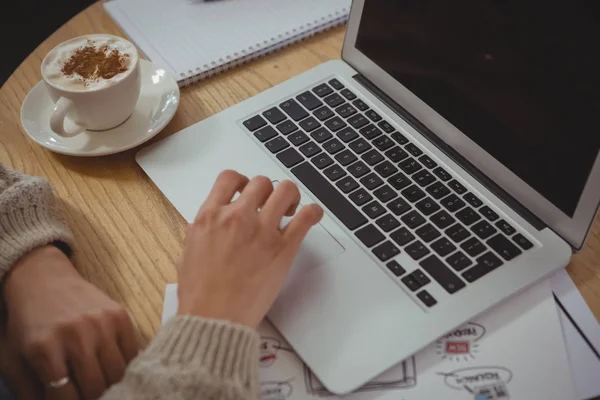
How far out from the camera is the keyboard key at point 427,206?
2.16 ft

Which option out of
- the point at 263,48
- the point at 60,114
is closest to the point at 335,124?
the point at 263,48

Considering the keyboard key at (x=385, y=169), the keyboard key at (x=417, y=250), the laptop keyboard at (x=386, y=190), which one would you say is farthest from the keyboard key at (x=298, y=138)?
the keyboard key at (x=417, y=250)

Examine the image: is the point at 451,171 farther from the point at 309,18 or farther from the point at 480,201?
the point at 309,18

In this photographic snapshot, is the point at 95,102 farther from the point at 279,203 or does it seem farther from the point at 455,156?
the point at 455,156

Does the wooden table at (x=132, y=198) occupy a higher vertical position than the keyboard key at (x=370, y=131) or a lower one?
lower

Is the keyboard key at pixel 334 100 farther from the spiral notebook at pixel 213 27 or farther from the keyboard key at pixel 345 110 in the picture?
the spiral notebook at pixel 213 27

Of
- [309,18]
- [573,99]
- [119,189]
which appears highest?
[573,99]

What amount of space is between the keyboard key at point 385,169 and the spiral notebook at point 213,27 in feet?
1.03

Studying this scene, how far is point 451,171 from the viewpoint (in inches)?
27.7

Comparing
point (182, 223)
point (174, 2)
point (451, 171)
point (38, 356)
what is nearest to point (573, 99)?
point (451, 171)

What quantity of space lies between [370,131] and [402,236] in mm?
174

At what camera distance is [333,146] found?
73 cm

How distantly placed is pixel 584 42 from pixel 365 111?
0.29 metres

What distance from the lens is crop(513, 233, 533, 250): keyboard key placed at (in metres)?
0.63
